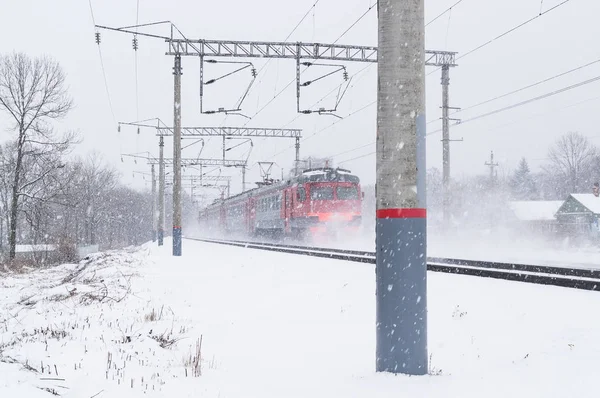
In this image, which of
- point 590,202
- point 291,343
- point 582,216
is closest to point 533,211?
point 582,216

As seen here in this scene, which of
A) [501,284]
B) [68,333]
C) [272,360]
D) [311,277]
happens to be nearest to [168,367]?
[272,360]

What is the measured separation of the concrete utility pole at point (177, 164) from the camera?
67.2 feet

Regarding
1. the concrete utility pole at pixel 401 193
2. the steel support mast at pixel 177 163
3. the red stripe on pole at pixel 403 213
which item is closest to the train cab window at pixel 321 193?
the steel support mast at pixel 177 163

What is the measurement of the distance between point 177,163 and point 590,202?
1499 inches

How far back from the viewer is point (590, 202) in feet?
150

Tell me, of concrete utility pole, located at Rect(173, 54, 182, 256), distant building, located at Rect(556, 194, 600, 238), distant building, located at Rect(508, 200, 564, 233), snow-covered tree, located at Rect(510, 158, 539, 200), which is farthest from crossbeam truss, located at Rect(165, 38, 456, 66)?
snow-covered tree, located at Rect(510, 158, 539, 200)

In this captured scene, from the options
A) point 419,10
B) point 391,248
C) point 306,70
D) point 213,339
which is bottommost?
point 213,339

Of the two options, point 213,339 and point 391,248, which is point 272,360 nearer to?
point 213,339

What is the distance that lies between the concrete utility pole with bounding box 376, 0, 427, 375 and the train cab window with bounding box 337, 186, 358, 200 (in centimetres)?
2286

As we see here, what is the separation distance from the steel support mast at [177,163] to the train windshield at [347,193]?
29.9 feet

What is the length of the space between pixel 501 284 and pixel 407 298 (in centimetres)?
484

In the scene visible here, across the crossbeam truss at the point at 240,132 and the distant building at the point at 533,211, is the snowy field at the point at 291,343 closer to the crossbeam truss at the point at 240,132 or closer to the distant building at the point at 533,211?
the crossbeam truss at the point at 240,132

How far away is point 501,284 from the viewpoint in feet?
27.6

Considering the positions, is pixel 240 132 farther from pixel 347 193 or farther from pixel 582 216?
pixel 582 216
